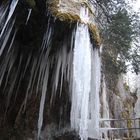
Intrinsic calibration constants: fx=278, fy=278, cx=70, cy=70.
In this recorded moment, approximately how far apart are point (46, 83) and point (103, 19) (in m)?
4.09

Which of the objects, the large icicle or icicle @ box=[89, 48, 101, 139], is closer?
the large icicle

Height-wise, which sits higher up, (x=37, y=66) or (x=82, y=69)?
(x=37, y=66)

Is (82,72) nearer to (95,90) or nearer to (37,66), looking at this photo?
(95,90)

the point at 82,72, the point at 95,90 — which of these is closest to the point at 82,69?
the point at 82,72

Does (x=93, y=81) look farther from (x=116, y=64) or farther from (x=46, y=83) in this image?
(x=116, y=64)

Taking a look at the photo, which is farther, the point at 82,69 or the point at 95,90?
the point at 95,90

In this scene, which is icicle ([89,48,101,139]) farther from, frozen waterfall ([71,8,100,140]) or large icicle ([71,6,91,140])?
large icicle ([71,6,91,140])

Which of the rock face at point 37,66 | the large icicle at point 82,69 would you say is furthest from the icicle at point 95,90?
the large icicle at point 82,69

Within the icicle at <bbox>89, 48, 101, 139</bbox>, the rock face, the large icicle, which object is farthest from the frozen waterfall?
the icicle at <bbox>89, 48, 101, 139</bbox>

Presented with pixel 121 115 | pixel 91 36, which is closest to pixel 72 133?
pixel 91 36

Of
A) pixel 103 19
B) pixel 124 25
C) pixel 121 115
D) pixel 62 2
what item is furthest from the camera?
pixel 121 115

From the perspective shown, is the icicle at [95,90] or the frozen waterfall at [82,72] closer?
the frozen waterfall at [82,72]

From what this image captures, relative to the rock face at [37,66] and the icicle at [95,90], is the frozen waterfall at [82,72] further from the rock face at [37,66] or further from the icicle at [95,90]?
the icicle at [95,90]

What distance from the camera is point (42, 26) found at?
4113mm
